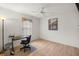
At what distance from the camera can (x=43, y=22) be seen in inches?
72.5

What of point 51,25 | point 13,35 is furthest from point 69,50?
point 13,35

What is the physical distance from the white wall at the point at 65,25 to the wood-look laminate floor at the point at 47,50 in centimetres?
11

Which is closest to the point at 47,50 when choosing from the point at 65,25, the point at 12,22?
the point at 65,25

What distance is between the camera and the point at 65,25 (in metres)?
1.68

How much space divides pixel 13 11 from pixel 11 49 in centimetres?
72

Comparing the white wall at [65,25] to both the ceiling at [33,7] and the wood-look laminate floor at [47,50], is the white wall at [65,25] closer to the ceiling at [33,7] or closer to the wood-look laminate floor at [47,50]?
the ceiling at [33,7]

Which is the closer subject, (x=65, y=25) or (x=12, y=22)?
(x=12, y=22)

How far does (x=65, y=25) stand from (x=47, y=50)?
24.2 inches

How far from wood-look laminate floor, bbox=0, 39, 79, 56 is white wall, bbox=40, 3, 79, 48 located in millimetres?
105

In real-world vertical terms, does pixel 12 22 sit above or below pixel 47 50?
above

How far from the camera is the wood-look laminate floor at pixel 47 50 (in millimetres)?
1532

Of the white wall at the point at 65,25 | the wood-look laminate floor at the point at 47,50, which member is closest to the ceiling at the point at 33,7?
the white wall at the point at 65,25

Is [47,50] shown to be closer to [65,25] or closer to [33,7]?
[65,25]

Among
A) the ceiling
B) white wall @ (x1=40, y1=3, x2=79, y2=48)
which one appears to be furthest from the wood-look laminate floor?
the ceiling
